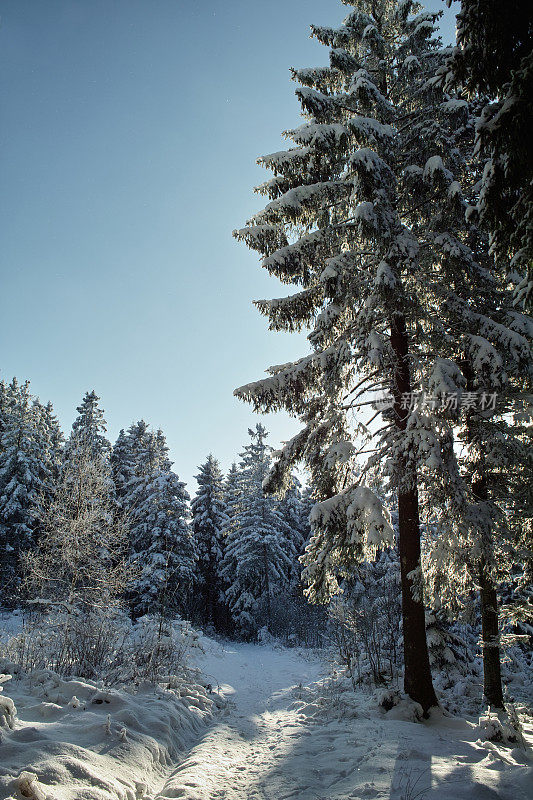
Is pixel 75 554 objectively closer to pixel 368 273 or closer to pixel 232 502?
pixel 368 273

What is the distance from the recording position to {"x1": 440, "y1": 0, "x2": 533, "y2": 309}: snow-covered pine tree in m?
3.60

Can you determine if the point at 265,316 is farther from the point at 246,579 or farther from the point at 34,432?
the point at 34,432

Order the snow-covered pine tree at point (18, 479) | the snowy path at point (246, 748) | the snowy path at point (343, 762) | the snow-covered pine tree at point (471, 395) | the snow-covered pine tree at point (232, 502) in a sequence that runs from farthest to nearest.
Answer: the snow-covered pine tree at point (232, 502) → the snow-covered pine tree at point (18, 479) → the snow-covered pine tree at point (471, 395) → the snowy path at point (246, 748) → the snowy path at point (343, 762)

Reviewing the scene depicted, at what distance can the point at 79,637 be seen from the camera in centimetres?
818

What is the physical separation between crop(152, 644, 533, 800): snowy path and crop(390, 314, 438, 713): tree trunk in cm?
61

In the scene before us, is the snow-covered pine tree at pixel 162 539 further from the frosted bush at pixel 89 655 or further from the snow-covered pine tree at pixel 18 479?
the frosted bush at pixel 89 655

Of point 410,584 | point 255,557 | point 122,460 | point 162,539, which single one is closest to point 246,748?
point 410,584

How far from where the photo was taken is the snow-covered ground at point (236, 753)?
3631mm

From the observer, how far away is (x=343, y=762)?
4.84 m

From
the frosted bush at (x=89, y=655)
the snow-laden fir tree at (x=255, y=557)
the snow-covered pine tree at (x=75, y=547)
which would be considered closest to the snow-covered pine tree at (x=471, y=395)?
the frosted bush at (x=89, y=655)

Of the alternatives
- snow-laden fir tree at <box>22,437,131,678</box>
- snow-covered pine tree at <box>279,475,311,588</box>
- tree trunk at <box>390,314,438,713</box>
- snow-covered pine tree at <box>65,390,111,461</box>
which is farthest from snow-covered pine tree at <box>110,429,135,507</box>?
tree trunk at <box>390,314,438,713</box>

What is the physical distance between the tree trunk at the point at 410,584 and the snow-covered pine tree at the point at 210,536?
22.2m

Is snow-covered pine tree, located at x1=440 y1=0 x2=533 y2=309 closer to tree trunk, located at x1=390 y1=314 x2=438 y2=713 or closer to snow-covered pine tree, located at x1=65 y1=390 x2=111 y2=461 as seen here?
tree trunk, located at x1=390 y1=314 x2=438 y2=713

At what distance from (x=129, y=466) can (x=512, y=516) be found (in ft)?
94.2
